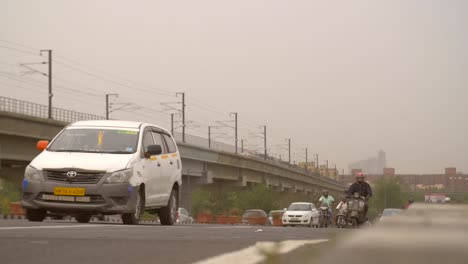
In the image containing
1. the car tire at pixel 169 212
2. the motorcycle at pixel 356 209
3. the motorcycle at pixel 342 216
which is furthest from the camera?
the motorcycle at pixel 342 216

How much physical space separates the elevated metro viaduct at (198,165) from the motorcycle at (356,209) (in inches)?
1000

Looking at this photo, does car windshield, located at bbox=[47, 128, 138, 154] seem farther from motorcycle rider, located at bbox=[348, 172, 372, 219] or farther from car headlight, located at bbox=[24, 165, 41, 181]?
motorcycle rider, located at bbox=[348, 172, 372, 219]

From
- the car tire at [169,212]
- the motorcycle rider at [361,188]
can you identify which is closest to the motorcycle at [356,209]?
the motorcycle rider at [361,188]

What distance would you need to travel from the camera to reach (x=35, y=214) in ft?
48.9

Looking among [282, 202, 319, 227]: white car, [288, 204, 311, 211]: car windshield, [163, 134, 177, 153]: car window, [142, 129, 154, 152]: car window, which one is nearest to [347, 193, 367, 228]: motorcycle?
[163, 134, 177, 153]: car window

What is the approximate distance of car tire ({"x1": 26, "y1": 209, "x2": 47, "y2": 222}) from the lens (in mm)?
14836

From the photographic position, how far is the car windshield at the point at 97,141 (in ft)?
49.4

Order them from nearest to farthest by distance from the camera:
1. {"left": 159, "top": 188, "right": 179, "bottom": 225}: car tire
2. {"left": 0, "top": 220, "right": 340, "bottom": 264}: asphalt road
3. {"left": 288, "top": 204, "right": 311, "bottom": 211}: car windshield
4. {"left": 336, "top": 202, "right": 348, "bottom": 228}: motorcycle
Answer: {"left": 0, "top": 220, "right": 340, "bottom": 264}: asphalt road < {"left": 159, "top": 188, "right": 179, "bottom": 225}: car tire < {"left": 336, "top": 202, "right": 348, "bottom": 228}: motorcycle < {"left": 288, "top": 204, "right": 311, "bottom": 211}: car windshield

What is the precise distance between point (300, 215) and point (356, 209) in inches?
833

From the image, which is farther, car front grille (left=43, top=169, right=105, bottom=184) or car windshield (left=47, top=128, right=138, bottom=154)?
car windshield (left=47, top=128, right=138, bottom=154)

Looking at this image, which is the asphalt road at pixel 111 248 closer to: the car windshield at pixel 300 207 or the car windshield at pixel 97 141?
the car windshield at pixel 97 141

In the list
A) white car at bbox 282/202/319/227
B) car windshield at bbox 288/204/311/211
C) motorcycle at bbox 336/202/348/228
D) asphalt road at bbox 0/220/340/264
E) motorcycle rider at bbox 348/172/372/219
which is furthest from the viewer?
car windshield at bbox 288/204/311/211

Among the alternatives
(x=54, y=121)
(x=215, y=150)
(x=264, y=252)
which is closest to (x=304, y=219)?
(x=54, y=121)

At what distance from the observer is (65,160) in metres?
14.6
